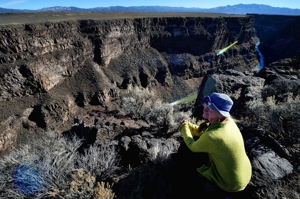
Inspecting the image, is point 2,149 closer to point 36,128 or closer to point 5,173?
point 36,128

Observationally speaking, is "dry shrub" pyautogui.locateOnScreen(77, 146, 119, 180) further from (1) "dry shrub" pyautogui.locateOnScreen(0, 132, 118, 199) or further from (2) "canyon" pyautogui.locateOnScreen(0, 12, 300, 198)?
(2) "canyon" pyautogui.locateOnScreen(0, 12, 300, 198)

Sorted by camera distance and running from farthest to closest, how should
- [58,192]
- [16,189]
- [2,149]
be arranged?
[2,149], [16,189], [58,192]

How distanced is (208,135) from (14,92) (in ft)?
116

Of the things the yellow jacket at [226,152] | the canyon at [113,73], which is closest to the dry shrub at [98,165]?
the canyon at [113,73]

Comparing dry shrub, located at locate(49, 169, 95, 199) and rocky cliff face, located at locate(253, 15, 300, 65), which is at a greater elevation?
dry shrub, located at locate(49, 169, 95, 199)

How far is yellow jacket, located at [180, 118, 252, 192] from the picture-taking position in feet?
12.5

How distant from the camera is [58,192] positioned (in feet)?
16.8

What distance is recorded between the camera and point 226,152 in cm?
384

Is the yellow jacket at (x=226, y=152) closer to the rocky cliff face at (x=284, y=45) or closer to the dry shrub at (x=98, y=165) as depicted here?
the dry shrub at (x=98, y=165)

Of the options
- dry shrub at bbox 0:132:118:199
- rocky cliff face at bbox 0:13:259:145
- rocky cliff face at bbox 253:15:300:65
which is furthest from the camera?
rocky cliff face at bbox 253:15:300:65

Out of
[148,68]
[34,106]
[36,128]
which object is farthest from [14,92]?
[148,68]

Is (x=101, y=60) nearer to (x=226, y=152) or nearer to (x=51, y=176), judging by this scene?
(x=51, y=176)

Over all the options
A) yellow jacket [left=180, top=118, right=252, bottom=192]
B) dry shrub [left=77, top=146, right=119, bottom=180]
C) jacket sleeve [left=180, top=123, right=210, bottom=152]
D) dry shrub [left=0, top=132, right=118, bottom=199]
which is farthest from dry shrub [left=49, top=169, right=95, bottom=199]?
yellow jacket [left=180, top=118, right=252, bottom=192]

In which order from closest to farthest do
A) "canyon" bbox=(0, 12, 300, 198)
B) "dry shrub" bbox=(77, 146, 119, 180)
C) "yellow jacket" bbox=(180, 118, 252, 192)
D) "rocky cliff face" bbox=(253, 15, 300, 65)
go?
"yellow jacket" bbox=(180, 118, 252, 192), "dry shrub" bbox=(77, 146, 119, 180), "canyon" bbox=(0, 12, 300, 198), "rocky cliff face" bbox=(253, 15, 300, 65)
